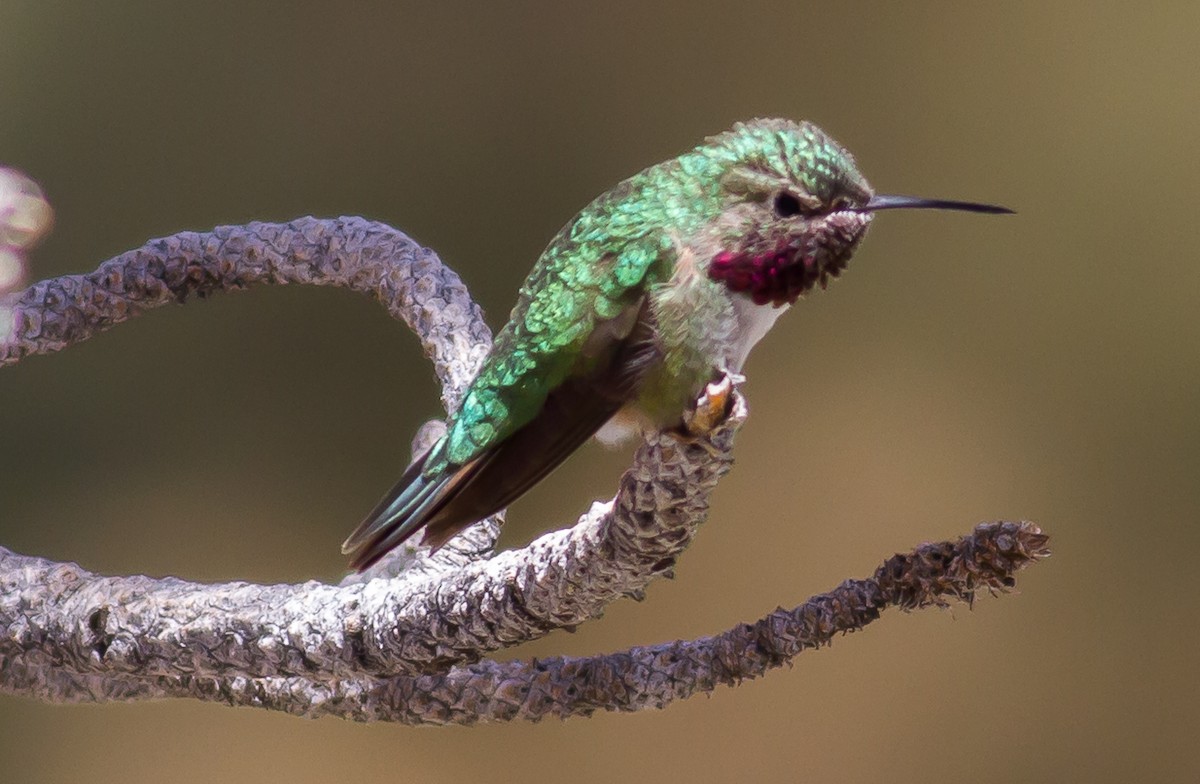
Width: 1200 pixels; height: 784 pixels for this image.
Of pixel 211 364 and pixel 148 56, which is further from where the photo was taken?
pixel 211 364

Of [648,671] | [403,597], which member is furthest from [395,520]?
[648,671]

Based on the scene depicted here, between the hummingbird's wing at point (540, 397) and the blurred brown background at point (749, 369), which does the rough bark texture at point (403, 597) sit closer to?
the hummingbird's wing at point (540, 397)

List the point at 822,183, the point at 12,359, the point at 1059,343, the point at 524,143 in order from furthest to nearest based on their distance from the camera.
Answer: the point at 524,143 → the point at 1059,343 → the point at 12,359 → the point at 822,183

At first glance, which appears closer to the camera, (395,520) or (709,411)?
(709,411)

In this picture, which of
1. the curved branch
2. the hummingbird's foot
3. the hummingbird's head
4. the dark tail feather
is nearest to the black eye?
the hummingbird's head

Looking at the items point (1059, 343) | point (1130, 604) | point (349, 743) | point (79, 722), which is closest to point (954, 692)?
point (1130, 604)

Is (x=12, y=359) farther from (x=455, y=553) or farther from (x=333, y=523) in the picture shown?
(x=455, y=553)

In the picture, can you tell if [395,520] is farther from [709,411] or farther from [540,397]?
[709,411]
